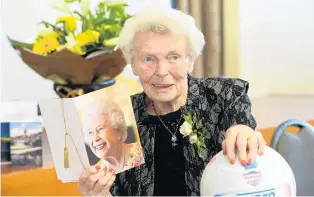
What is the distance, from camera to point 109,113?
36.3 inches

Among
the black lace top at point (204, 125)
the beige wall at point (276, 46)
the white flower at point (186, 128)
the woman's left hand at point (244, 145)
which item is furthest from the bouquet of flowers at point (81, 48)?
the woman's left hand at point (244, 145)

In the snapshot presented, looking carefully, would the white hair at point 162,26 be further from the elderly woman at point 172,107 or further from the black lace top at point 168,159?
the black lace top at point 168,159

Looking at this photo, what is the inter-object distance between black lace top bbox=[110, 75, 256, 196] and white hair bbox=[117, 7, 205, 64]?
133 mm

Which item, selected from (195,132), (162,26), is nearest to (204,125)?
(195,132)

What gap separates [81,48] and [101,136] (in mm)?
749

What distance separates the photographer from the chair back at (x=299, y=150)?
1239 mm

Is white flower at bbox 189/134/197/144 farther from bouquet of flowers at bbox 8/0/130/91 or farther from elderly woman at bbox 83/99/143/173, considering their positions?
bouquet of flowers at bbox 8/0/130/91

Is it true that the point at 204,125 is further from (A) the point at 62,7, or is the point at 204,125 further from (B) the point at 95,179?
(A) the point at 62,7

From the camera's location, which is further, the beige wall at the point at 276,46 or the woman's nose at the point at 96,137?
the beige wall at the point at 276,46

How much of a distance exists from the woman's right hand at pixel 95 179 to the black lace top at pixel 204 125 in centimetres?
22

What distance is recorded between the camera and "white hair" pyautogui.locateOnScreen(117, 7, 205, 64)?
975 millimetres

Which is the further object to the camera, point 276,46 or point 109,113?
point 276,46

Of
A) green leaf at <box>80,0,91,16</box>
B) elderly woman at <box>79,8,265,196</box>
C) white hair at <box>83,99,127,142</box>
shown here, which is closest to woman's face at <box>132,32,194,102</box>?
elderly woman at <box>79,8,265,196</box>

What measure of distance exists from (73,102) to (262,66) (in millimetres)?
1555
